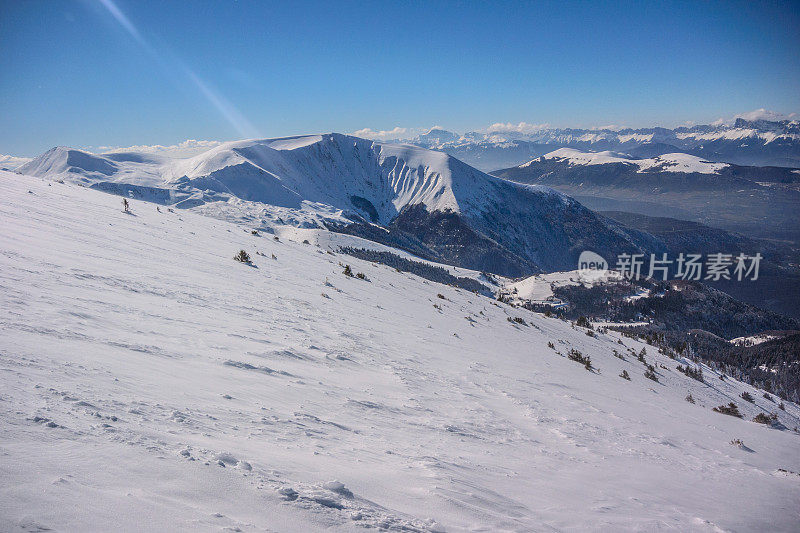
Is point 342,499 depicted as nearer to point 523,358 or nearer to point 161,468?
point 161,468

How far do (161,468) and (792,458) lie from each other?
12.4 m

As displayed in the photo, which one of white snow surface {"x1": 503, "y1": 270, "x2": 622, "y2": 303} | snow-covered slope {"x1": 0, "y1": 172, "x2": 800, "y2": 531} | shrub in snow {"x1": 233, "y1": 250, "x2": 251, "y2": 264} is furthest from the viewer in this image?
white snow surface {"x1": 503, "y1": 270, "x2": 622, "y2": 303}

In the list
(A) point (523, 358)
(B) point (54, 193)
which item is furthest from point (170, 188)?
(A) point (523, 358)

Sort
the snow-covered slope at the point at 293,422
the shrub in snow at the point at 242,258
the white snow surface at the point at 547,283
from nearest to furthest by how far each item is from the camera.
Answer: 1. the snow-covered slope at the point at 293,422
2. the shrub in snow at the point at 242,258
3. the white snow surface at the point at 547,283

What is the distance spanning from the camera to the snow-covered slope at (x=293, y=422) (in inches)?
103

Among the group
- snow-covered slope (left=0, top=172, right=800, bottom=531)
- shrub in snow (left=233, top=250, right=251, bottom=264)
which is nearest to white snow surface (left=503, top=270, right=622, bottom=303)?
shrub in snow (left=233, top=250, right=251, bottom=264)

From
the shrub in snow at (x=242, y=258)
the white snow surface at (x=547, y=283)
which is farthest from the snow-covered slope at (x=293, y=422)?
the white snow surface at (x=547, y=283)

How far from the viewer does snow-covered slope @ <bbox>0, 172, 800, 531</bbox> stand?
2617 millimetres

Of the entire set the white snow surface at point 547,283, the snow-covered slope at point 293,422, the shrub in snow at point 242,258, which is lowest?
the white snow surface at point 547,283

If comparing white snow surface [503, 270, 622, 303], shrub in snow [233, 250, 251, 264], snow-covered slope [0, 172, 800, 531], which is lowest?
white snow surface [503, 270, 622, 303]

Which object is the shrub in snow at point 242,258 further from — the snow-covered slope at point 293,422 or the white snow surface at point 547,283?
the white snow surface at point 547,283

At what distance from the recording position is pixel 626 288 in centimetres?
17538

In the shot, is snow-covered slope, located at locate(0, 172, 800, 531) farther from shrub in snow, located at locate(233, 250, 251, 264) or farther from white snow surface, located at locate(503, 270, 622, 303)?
white snow surface, located at locate(503, 270, 622, 303)

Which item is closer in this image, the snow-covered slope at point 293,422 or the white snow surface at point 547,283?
the snow-covered slope at point 293,422
